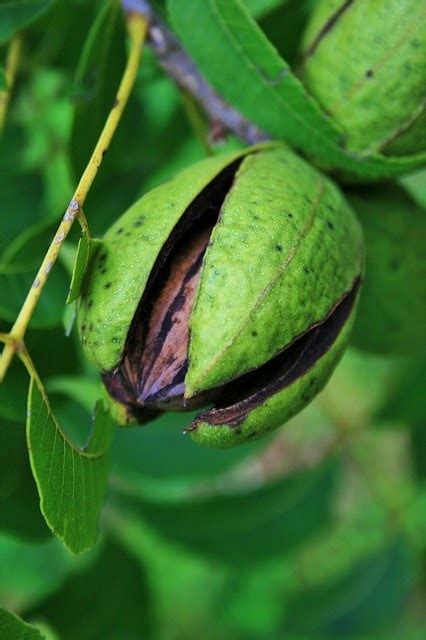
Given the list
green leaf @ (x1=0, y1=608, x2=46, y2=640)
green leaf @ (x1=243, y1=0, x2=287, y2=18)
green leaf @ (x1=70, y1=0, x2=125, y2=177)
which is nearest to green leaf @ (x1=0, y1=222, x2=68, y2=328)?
green leaf @ (x1=70, y1=0, x2=125, y2=177)

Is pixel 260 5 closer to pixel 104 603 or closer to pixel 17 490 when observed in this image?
pixel 17 490

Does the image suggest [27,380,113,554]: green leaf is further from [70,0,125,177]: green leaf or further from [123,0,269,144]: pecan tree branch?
[123,0,269,144]: pecan tree branch

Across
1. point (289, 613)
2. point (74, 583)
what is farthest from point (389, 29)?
point (289, 613)

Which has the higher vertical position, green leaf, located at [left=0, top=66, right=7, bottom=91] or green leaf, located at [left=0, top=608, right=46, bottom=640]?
green leaf, located at [left=0, top=66, right=7, bottom=91]

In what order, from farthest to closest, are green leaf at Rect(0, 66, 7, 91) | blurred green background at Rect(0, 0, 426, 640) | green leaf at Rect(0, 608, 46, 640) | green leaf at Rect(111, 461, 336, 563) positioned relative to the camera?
green leaf at Rect(111, 461, 336, 563) → blurred green background at Rect(0, 0, 426, 640) → green leaf at Rect(0, 66, 7, 91) → green leaf at Rect(0, 608, 46, 640)

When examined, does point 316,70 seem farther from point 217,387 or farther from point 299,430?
point 299,430

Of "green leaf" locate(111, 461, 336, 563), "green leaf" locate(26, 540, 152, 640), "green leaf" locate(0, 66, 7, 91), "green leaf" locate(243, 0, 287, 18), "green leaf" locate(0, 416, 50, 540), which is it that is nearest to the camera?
"green leaf" locate(0, 66, 7, 91)
